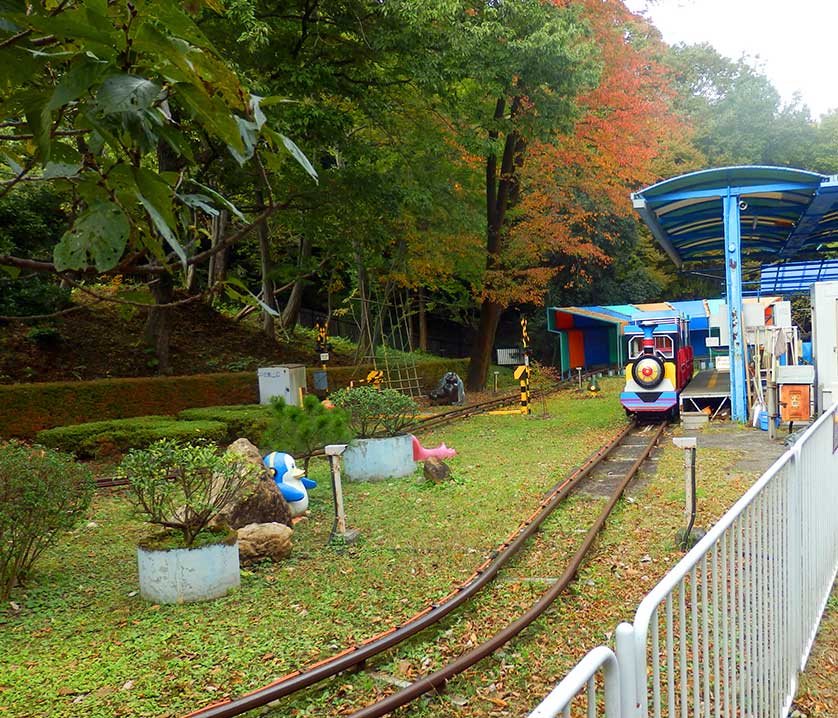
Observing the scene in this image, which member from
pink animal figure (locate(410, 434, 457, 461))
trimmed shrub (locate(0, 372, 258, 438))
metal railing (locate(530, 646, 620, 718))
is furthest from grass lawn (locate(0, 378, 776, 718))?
trimmed shrub (locate(0, 372, 258, 438))

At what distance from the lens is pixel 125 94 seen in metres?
1.30

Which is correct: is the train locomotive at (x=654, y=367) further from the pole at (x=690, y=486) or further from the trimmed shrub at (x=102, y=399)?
the trimmed shrub at (x=102, y=399)

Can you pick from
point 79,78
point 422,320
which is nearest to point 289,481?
point 79,78

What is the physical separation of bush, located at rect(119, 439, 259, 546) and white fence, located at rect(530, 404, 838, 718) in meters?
3.40

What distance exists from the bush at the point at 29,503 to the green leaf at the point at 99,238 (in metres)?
4.87

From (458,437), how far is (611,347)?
72.3 feet

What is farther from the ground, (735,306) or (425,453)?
(735,306)

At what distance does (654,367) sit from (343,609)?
11584mm

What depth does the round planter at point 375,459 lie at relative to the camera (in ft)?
33.0

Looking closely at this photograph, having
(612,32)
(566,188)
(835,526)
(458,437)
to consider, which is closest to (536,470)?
(458,437)

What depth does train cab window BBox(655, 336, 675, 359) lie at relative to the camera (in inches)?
626

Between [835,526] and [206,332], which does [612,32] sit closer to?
[206,332]

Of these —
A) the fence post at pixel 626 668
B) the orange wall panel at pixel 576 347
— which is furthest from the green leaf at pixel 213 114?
the orange wall panel at pixel 576 347

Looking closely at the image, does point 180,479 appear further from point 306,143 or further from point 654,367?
point 654,367
